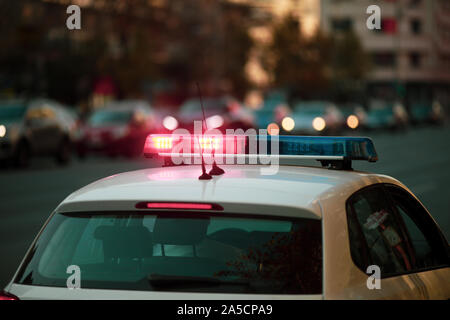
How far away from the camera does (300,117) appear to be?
146 feet

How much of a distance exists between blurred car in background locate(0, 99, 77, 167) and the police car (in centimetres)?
2092

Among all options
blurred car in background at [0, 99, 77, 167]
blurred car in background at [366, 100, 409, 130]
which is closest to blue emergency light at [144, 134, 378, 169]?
blurred car in background at [0, 99, 77, 167]

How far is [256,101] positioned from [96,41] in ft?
184

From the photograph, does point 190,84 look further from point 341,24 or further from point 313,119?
point 313,119

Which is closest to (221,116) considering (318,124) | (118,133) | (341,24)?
(318,124)

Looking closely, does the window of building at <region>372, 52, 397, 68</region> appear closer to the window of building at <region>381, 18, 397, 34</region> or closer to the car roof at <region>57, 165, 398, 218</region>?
the window of building at <region>381, 18, 397, 34</region>

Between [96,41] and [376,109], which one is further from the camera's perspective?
[376,109]

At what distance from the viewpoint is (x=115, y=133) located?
3008 centimetres

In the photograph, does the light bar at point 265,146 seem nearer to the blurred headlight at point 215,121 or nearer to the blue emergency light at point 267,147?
the blue emergency light at point 267,147

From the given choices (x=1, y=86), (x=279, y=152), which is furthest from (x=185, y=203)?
(x=1, y=86)

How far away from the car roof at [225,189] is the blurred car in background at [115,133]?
26093 mm

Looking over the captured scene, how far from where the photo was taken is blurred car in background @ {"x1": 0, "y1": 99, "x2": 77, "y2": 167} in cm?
2459

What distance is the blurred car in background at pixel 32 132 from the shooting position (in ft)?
80.7

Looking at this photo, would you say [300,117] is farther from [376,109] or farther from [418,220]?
[418,220]
